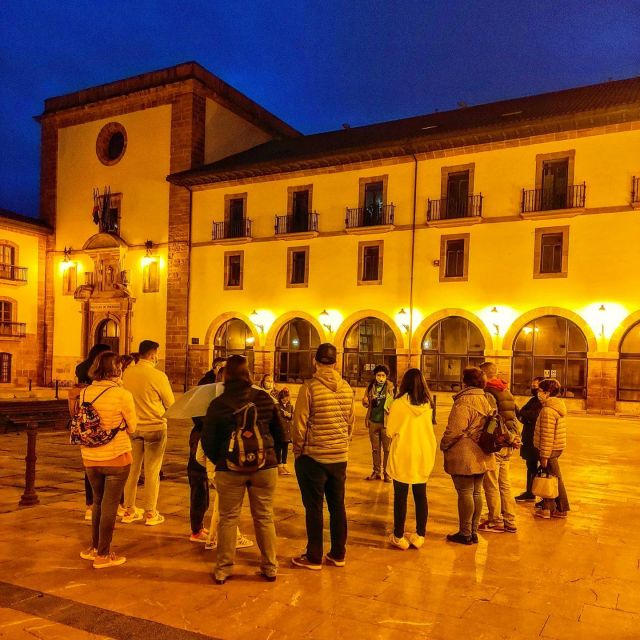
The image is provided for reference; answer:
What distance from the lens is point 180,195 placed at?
1053 inches

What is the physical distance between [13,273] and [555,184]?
23.7 metres

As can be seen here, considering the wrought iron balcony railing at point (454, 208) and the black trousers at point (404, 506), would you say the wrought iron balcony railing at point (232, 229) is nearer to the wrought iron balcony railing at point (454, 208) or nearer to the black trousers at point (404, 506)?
the wrought iron balcony railing at point (454, 208)

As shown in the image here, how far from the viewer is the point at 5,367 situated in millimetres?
28766

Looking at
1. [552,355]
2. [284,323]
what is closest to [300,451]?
[552,355]

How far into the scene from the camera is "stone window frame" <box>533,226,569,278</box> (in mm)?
19047

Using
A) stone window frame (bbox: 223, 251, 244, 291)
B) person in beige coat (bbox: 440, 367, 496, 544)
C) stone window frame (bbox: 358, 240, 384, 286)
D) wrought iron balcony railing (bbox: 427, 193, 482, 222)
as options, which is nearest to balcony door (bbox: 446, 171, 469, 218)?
wrought iron balcony railing (bbox: 427, 193, 482, 222)

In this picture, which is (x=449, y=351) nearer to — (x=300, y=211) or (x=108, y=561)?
(x=300, y=211)

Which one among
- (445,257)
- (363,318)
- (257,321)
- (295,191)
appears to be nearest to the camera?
(445,257)

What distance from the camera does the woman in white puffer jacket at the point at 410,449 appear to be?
5332mm

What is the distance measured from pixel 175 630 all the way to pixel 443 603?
68.9 inches

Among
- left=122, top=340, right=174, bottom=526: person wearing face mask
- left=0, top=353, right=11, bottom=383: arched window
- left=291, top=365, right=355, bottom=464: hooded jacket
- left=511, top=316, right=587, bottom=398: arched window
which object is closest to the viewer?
left=291, top=365, right=355, bottom=464: hooded jacket

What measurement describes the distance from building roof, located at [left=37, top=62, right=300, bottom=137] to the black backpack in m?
25.0

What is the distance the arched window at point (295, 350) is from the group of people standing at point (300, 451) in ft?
56.2

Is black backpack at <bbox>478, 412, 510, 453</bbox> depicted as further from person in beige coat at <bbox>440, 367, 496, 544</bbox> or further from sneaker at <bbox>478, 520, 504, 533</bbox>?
sneaker at <bbox>478, 520, 504, 533</bbox>
